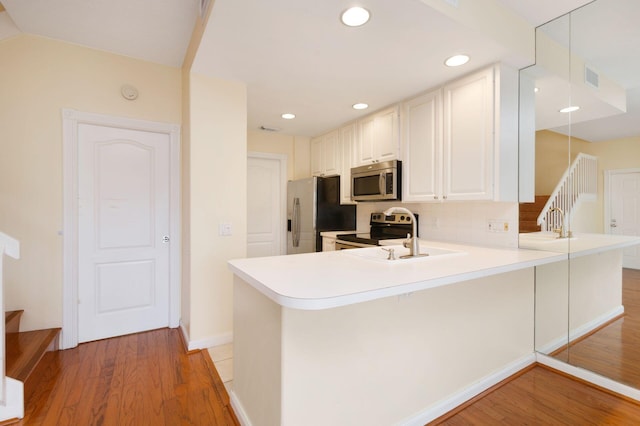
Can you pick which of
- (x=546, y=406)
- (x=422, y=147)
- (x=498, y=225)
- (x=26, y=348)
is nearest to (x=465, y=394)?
(x=546, y=406)

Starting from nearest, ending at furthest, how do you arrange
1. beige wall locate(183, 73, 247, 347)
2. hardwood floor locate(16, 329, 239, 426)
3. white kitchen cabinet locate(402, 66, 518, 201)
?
hardwood floor locate(16, 329, 239, 426)
white kitchen cabinet locate(402, 66, 518, 201)
beige wall locate(183, 73, 247, 347)

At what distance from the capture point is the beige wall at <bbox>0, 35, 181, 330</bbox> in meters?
2.37

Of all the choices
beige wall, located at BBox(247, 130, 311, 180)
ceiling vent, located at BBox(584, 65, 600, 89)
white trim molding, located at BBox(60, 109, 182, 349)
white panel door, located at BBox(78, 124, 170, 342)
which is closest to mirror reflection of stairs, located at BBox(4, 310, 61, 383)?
white trim molding, located at BBox(60, 109, 182, 349)

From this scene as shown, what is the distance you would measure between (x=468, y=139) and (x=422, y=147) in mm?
464

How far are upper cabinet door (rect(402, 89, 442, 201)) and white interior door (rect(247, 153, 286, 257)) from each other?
2091 mm

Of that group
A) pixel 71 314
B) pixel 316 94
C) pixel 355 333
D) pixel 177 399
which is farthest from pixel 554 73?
pixel 71 314

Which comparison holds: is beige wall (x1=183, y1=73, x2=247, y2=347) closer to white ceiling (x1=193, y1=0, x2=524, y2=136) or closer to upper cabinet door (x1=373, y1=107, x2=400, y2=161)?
white ceiling (x1=193, y1=0, x2=524, y2=136)

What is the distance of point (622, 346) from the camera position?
2033 mm

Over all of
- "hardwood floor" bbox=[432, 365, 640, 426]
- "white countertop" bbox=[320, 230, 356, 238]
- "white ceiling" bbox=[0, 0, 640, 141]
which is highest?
"white ceiling" bbox=[0, 0, 640, 141]

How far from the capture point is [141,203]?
2.89m

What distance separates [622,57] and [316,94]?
2229 mm

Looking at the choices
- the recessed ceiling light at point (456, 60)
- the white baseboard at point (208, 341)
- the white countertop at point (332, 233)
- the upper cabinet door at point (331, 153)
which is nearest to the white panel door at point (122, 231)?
the white baseboard at point (208, 341)

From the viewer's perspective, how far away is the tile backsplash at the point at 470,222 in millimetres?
2387

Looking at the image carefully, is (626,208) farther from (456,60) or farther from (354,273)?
(354,273)
